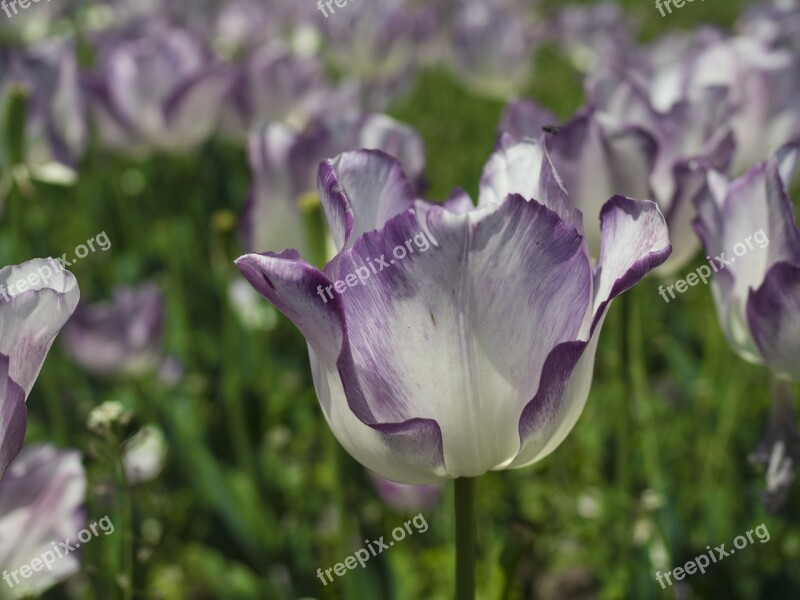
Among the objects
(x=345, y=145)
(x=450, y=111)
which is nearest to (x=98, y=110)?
(x=345, y=145)

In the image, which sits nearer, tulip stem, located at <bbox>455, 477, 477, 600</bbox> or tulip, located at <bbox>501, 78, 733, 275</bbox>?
tulip stem, located at <bbox>455, 477, 477, 600</bbox>

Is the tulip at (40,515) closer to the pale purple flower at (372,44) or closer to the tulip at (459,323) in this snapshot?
the tulip at (459,323)

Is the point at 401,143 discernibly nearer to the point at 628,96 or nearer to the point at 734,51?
the point at 628,96

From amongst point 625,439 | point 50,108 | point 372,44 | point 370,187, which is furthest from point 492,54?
point 370,187

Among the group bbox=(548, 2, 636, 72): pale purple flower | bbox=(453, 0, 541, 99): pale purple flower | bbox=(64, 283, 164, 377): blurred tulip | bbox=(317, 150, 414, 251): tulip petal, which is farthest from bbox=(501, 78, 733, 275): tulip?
bbox=(548, 2, 636, 72): pale purple flower

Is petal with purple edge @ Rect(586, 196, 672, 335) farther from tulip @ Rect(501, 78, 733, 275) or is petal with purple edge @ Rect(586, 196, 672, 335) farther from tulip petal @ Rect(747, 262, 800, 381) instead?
tulip @ Rect(501, 78, 733, 275)

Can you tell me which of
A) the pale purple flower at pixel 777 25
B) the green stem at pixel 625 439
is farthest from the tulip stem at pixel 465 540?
the pale purple flower at pixel 777 25
